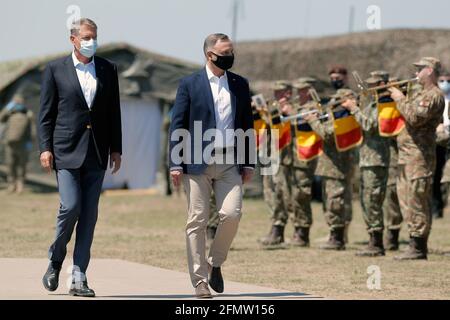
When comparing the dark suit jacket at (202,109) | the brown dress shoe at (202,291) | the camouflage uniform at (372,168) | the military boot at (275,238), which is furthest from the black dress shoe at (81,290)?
the military boot at (275,238)

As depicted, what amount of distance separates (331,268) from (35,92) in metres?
17.8

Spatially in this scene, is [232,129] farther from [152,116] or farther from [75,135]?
[152,116]

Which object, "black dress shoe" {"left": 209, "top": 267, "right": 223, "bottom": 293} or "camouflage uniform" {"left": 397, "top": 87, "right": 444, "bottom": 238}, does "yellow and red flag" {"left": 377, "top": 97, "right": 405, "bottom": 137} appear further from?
"black dress shoe" {"left": 209, "top": 267, "right": 223, "bottom": 293}

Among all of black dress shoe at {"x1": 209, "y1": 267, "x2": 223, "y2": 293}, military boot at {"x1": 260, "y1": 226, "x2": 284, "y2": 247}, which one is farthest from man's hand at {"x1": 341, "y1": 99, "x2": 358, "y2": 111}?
black dress shoe at {"x1": 209, "y1": 267, "x2": 223, "y2": 293}

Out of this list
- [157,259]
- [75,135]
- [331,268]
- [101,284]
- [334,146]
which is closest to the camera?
[75,135]

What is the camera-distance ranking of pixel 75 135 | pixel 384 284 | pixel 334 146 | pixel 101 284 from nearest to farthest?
pixel 75 135 < pixel 101 284 < pixel 384 284 < pixel 334 146

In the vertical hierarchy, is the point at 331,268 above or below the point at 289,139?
below

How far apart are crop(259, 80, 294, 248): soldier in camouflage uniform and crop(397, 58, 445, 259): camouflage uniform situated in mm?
2262

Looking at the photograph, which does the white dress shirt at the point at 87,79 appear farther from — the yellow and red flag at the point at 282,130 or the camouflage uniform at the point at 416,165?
the yellow and red flag at the point at 282,130

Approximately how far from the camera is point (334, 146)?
1587 centimetres

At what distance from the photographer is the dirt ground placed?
12141 mm

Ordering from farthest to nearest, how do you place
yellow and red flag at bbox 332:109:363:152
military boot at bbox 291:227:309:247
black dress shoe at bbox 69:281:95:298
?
military boot at bbox 291:227:309:247 < yellow and red flag at bbox 332:109:363:152 < black dress shoe at bbox 69:281:95:298

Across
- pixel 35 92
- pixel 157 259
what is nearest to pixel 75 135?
pixel 157 259

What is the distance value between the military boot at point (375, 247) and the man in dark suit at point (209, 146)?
15.1ft
